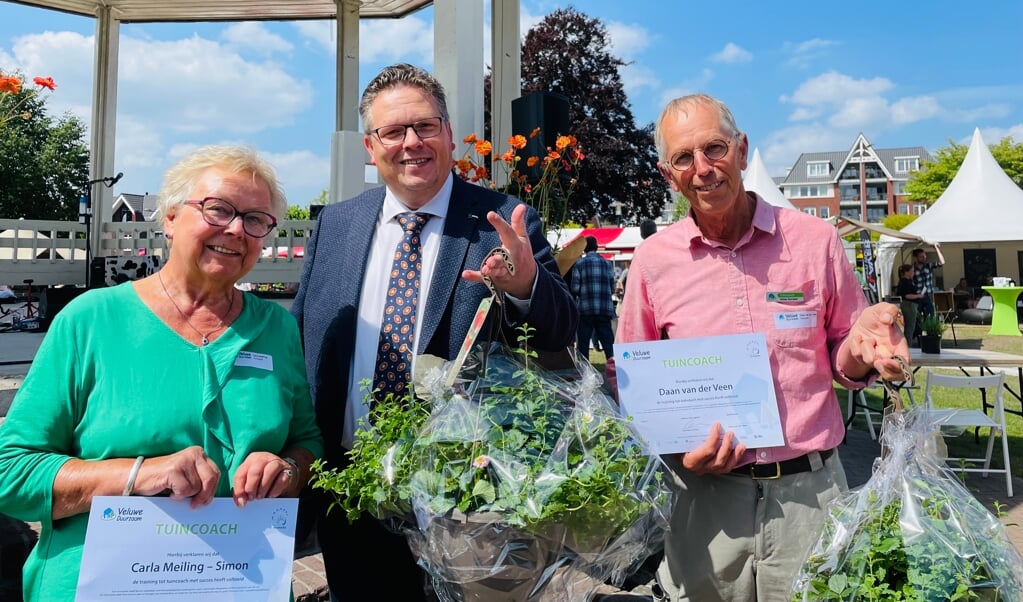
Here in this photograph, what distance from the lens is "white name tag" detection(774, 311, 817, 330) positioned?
1771 mm

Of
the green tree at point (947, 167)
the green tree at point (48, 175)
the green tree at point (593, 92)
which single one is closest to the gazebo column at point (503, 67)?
the green tree at point (593, 92)

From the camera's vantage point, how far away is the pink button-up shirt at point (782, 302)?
1753mm

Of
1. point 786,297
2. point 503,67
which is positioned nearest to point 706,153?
point 786,297

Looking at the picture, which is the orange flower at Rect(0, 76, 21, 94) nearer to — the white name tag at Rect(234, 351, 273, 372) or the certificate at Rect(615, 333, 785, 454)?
the white name tag at Rect(234, 351, 273, 372)

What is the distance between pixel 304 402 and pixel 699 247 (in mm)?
1175

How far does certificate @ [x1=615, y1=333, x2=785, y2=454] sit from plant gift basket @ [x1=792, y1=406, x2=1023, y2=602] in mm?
343

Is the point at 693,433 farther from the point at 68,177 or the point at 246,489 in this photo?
the point at 68,177

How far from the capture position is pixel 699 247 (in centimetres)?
190

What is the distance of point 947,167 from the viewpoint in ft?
133

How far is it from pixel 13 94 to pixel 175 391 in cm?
348

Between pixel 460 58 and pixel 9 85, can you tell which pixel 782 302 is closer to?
pixel 9 85

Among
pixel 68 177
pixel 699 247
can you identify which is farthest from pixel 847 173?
pixel 699 247

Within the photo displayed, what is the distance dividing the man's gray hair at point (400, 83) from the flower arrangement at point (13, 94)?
278cm

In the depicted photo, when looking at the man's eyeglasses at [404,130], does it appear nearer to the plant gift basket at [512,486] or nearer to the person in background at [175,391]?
the person in background at [175,391]
